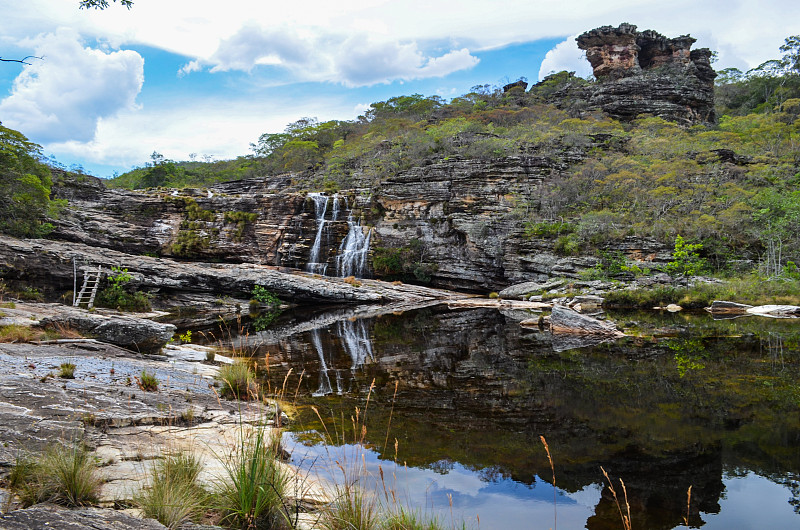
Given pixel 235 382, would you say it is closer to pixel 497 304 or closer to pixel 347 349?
pixel 347 349

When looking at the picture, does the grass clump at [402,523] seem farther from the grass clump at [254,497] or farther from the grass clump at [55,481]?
the grass clump at [55,481]

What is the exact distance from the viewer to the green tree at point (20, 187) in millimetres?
21203

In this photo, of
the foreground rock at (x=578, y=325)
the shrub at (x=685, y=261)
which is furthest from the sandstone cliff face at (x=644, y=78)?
the foreground rock at (x=578, y=325)

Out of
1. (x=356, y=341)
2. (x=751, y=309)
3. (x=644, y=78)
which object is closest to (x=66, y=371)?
(x=356, y=341)

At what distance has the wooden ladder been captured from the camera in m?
19.0

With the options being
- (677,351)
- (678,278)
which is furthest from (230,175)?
(677,351)

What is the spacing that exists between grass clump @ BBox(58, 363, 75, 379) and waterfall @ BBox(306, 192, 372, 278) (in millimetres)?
23514

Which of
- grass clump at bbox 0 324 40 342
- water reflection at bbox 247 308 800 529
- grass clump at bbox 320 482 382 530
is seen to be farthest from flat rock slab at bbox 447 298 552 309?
grass clump at bbox 320 482 382 530

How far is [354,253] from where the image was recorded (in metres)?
30.3

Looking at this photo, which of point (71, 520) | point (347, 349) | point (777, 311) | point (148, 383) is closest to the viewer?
point (71, 520)

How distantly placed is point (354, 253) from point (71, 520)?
2815 centimetres

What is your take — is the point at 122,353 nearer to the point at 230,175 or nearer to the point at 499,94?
the point at 230,175

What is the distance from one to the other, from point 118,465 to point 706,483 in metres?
5.29

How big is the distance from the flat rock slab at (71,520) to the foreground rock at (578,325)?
12.4 metres
